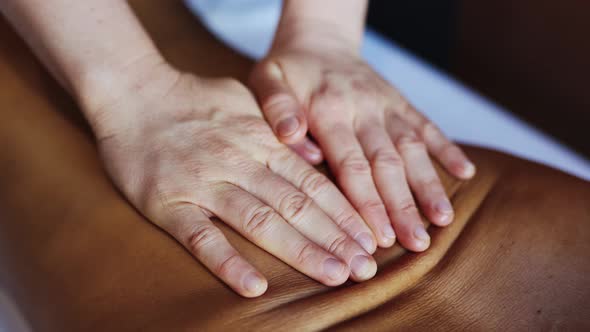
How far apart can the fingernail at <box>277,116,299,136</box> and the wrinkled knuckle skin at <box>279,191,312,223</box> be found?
10 cm

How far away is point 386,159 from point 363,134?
57mm

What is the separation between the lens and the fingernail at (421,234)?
2.42 feet

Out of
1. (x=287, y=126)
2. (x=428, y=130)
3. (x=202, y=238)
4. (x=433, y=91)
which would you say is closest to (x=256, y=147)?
(x=287, y=126)

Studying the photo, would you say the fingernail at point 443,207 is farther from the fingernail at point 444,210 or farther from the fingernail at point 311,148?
the fingernail at point 311,148

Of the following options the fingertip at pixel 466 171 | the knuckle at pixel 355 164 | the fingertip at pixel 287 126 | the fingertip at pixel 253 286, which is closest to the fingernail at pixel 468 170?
the fingertip at pixel 466 171

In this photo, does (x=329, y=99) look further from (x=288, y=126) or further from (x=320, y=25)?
(x=320, y=25)

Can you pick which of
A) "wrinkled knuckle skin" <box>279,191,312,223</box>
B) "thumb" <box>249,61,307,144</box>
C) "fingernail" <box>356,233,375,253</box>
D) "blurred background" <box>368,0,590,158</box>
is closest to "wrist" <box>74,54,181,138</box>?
"thumb" <box>249,61,307,144</box>

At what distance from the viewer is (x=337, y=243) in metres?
0.73

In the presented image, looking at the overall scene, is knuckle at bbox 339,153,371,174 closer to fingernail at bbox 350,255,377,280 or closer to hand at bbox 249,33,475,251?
hand at bbox 249,33,475,251

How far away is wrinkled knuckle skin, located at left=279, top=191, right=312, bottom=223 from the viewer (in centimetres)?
76

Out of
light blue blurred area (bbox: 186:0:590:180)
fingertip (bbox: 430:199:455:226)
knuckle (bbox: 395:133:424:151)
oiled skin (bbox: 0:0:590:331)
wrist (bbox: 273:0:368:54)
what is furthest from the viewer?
light blue blurred area (bbox: 186:0:590:180)

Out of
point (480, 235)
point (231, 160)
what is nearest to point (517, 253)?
point (480, 235)

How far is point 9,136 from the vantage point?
0.88m

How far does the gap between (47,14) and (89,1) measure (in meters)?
0.06
